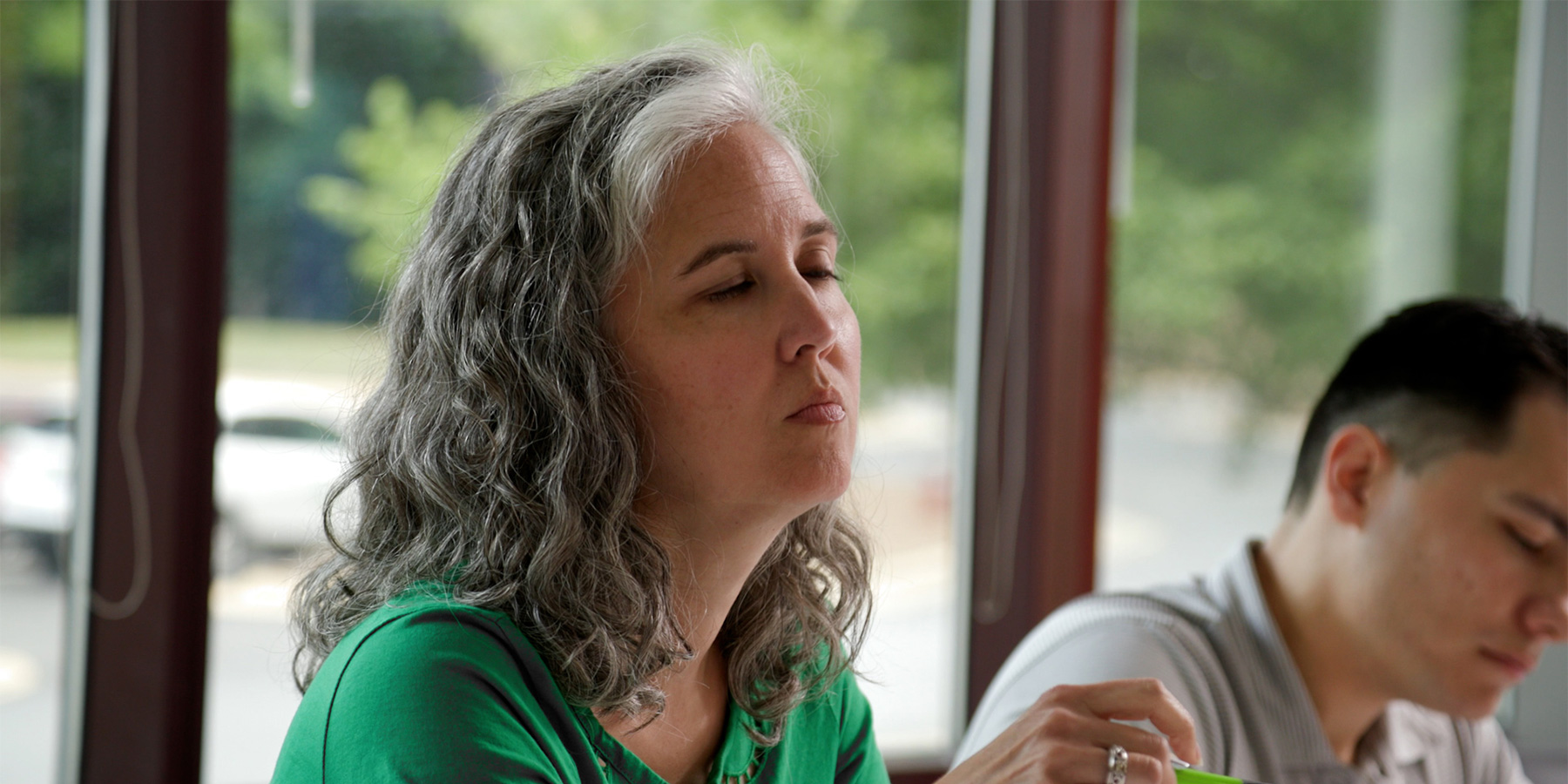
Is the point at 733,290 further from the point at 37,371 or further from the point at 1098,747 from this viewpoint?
the point at 37,371

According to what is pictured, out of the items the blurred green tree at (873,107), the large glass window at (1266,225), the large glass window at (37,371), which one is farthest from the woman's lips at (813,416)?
the large glass window at (1266,225)

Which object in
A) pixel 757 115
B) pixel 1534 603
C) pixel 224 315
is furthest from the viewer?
pixel 224 315

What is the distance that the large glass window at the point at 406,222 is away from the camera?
1861 millimetres

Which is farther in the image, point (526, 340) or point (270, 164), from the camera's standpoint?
point (270, 164)

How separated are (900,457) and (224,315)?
114cm

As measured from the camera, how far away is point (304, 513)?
1934 millimetres

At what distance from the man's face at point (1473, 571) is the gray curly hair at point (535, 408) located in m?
0.87

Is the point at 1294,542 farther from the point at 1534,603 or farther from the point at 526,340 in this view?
the point at 526,340

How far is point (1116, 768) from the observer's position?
908 mm

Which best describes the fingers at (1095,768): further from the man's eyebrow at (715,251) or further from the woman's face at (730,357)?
the man's eyebrow at (715,251)

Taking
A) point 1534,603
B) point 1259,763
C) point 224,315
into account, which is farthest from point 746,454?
point 224,315

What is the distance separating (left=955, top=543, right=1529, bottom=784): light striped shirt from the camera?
4.30 feet

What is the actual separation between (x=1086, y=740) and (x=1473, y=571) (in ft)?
2.25

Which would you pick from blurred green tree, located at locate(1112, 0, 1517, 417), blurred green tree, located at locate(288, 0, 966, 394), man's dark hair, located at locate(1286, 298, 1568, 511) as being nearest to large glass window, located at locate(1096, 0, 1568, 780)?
blurred green tree, located at locate(1112, 0, 1517, 417)
